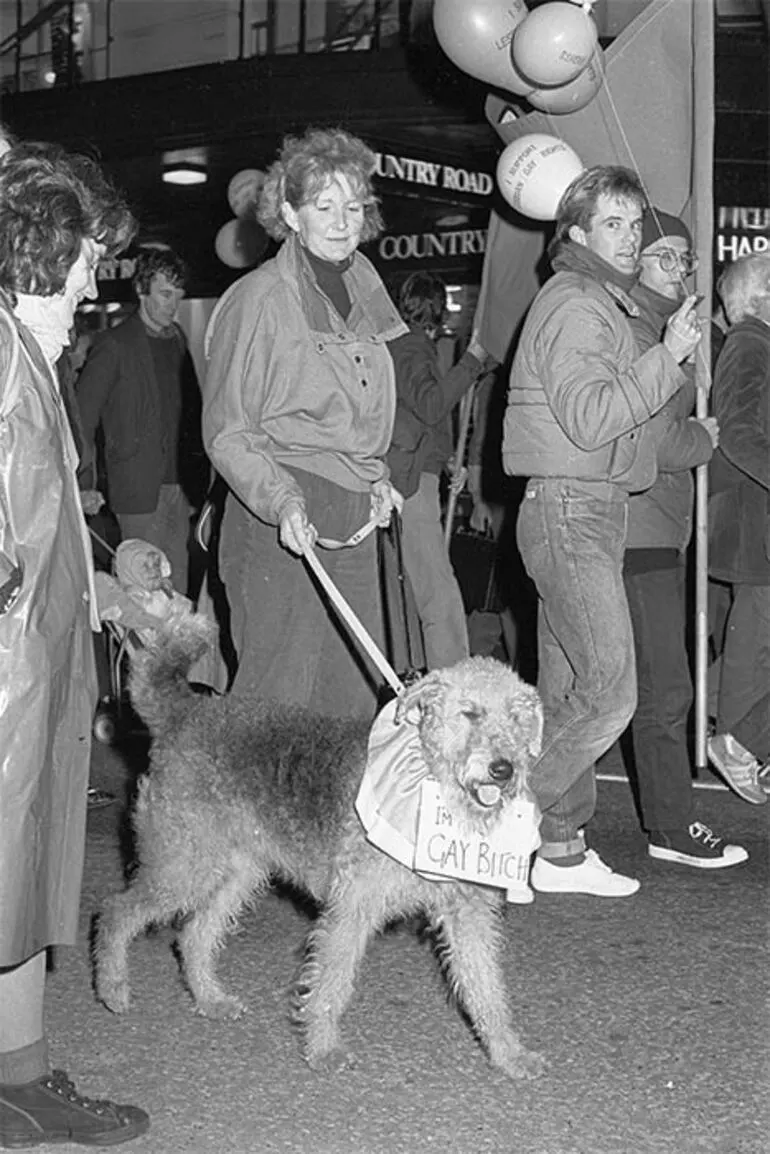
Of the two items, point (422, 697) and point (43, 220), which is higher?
point (43, 220)

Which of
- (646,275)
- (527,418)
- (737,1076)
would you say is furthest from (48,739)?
(646,275)

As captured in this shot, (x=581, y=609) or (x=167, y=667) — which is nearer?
(x=167, y=667)

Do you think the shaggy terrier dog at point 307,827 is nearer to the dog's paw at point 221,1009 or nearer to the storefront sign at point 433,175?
the dog's paw at point 221,1009

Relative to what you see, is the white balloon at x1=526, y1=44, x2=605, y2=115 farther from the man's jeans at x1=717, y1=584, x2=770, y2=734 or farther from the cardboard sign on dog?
the cardboard sign on dog

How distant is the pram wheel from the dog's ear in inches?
180

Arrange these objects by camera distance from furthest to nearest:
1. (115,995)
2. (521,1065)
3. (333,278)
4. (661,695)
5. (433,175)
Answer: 1. (433,175)
2. (661,695)
3. (333,278)
4. (115,995)
5. (521,1065)

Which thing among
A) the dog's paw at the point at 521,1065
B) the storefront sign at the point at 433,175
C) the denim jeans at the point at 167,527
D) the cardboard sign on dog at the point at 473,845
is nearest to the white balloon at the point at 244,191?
the storefront sign at the point at 433,175

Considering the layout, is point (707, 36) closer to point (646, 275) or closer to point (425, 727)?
point (646, 275)

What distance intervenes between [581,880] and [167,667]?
1.96 meters

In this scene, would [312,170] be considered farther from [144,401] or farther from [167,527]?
[167,527]

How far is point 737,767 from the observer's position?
7113 mm

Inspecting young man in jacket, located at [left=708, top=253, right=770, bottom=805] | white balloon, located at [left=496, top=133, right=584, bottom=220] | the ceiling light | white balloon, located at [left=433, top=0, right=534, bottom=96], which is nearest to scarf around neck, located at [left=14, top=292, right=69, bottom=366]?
young man in jacket, located at [left=708, top=253, right=770, bottom=805]

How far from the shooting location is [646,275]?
6133 mm

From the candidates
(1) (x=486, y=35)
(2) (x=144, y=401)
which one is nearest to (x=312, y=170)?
(1) (x=486, y=35)
